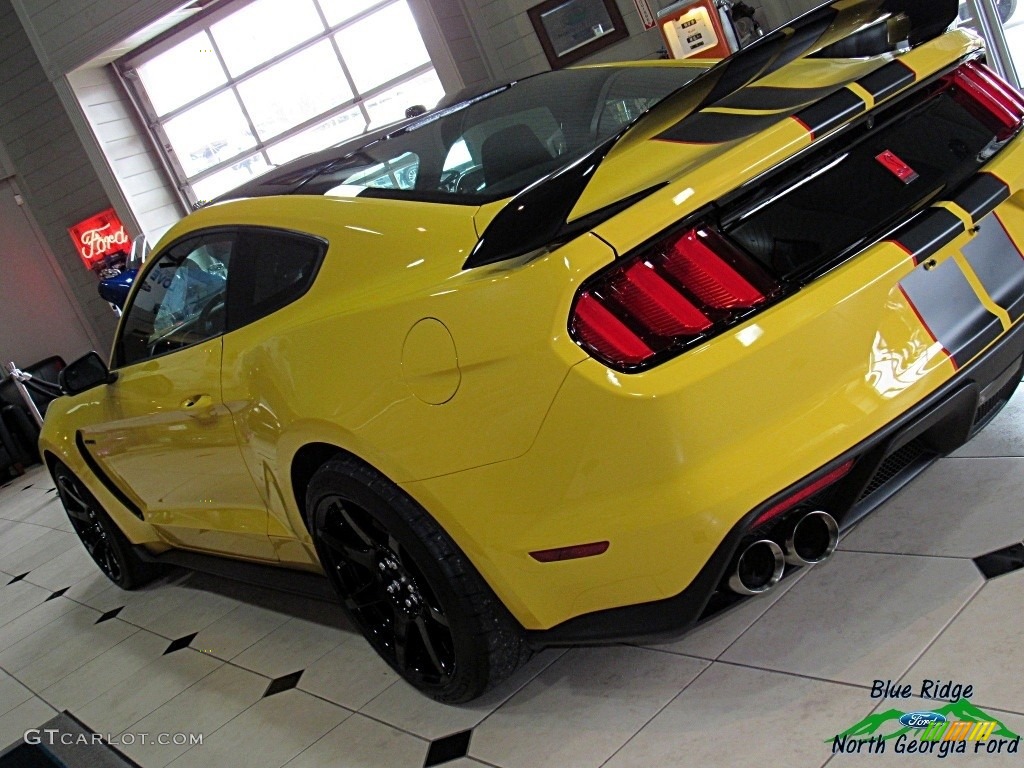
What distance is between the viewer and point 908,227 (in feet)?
5.49

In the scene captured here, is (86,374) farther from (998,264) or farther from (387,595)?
(998,264)

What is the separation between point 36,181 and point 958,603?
1152 centimetres

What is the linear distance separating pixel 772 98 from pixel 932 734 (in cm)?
105

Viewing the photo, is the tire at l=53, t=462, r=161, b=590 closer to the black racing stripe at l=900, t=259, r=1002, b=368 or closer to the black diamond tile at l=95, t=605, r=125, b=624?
the black diamond tile at l=95, t=605, r=125, b=624

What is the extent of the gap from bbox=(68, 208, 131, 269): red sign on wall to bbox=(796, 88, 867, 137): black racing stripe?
1011 cm

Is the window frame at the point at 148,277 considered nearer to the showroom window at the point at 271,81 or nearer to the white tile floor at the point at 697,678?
the white tile floor at the point at 697,678

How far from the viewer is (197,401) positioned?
2.50 metres

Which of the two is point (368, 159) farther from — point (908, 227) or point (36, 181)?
point (36, 181)

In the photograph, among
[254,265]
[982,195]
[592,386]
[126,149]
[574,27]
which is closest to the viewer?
[592,386]

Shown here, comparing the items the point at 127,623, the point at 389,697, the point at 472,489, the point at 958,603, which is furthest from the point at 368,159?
the point at 127,623

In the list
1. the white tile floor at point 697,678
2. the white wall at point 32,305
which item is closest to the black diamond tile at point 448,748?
the white tile floor at point 697,678

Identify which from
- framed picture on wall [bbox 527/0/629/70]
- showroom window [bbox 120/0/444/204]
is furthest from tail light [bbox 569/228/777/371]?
showroom window [bbox 120/0/444/204]

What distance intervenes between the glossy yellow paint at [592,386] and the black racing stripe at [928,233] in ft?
0.08

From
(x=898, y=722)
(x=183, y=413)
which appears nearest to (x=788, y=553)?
(x=898, y=722)
